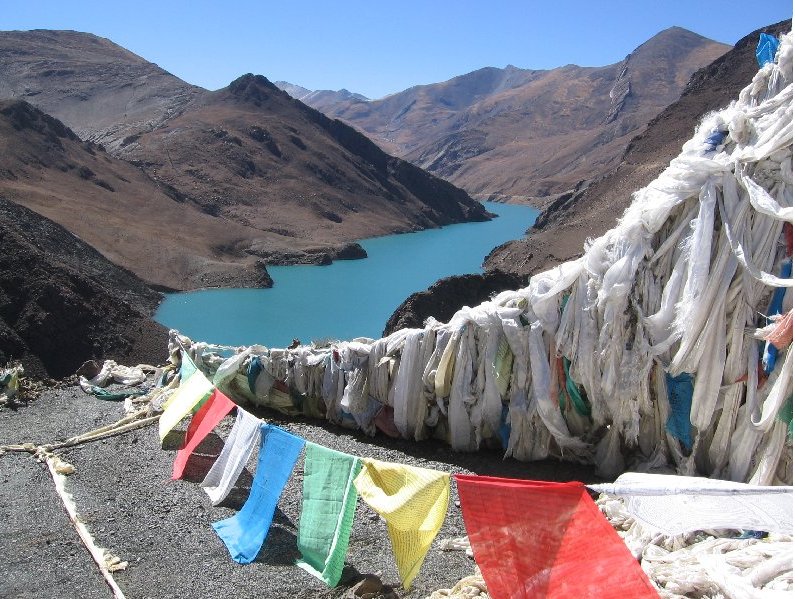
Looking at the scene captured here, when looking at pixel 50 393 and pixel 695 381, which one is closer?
pixel 695 381

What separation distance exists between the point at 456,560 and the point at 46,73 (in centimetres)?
6886

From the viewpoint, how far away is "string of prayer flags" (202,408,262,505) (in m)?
5.23

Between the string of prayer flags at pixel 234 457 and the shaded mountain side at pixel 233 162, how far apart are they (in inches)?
887

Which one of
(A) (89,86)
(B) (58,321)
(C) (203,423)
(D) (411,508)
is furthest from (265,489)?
(A) (89,86)

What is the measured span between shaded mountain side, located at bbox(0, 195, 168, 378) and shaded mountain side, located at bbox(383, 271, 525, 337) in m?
4.73

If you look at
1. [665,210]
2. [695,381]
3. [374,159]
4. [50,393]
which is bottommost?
[50,393]

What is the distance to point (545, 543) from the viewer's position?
329cm

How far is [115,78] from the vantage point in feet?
208

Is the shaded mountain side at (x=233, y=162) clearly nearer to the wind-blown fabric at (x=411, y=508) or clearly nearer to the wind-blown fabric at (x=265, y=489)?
the wind-blown fabric at (x=265, y=489)

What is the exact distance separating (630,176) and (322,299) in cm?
1732

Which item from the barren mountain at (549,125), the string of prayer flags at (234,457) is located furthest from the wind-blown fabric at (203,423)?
the barren mountain at (549,125)

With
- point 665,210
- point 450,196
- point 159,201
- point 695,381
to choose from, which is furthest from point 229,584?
point 450,196

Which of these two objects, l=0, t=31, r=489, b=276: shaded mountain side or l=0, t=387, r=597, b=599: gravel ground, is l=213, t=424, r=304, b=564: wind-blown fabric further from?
l=0, t=31, r=489, b=276: shaded mountain side

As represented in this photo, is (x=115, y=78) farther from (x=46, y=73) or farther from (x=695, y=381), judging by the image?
(x=695, y=381)
